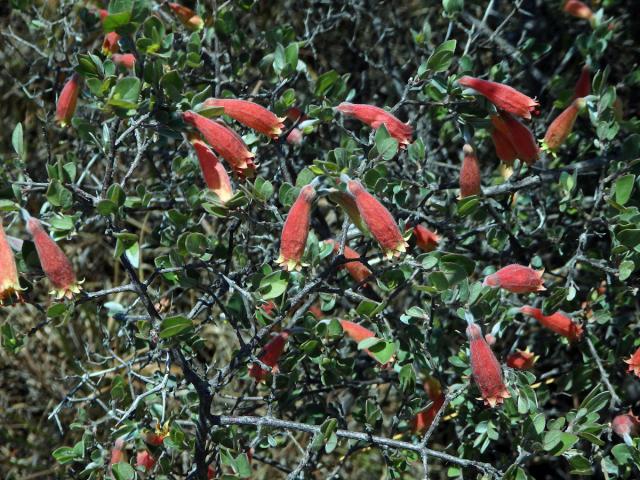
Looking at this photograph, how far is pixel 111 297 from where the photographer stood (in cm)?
327

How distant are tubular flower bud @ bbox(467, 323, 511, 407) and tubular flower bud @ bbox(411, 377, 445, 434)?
0.40m

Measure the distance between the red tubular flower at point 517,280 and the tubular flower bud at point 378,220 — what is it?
31 cm

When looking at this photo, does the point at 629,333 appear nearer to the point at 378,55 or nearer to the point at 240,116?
the point at 240,116

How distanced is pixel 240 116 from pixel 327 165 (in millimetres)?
293

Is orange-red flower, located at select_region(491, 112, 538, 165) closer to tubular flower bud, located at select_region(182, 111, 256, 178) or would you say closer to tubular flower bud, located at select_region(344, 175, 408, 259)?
tubular flower bud, located at select_region(344, 175, 408, 259)

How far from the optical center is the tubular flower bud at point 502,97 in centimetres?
176

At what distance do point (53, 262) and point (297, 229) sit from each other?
0.47 metres

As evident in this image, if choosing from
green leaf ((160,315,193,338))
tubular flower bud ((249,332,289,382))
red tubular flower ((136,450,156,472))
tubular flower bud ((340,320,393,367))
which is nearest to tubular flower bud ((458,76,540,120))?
tubular flower bud ((340,320,393,367))

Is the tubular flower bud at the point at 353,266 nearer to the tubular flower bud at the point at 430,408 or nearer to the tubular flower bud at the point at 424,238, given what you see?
the tubular flower bud at the point at 424,238

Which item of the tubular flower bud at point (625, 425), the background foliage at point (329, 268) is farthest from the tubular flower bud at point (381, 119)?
the tubular flower bud at point (625, 425)

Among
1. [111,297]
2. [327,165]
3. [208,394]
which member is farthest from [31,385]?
[327,165]

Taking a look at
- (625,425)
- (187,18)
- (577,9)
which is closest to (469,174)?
(625,425)

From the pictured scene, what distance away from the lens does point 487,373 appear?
61.1 inches

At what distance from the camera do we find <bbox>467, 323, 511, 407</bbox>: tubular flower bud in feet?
5.09
